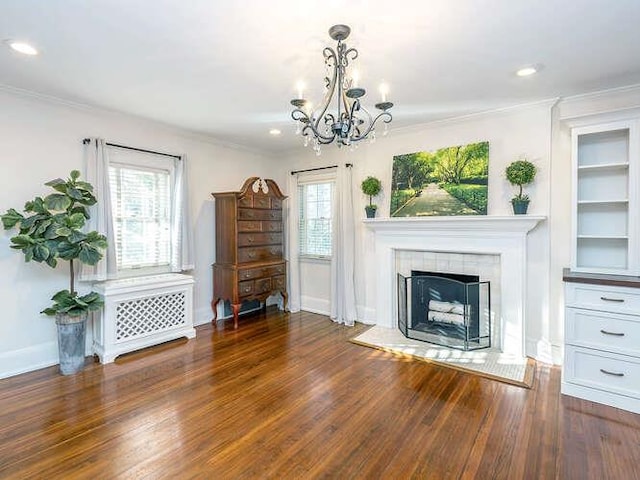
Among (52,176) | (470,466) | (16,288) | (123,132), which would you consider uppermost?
(123,132)

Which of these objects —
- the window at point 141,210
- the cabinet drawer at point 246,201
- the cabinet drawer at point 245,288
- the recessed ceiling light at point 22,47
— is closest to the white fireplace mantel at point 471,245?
the cabinet drawer at point 246,201

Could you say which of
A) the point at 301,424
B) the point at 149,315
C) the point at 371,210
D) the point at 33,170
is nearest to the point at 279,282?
the point at 371,210

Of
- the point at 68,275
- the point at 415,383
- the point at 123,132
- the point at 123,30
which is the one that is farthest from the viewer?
the point at 123,132

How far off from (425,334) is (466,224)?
1.39m

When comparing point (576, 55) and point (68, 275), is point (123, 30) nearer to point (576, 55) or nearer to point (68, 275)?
point (68, 275)

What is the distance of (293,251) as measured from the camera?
5.35 metres

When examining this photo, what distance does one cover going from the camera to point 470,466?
1.94 metres

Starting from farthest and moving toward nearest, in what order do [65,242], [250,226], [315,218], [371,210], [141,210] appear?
[315,218] < [250,226] < [371,210] < [141,210] < [65,242]

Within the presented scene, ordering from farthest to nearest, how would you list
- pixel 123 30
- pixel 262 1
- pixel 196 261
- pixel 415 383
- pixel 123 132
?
pixel 196 261
pixel 123 132
pixel 415 383
pixel 123 30
pixel 262 1

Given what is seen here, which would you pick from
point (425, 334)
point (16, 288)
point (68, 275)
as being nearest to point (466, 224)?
point (425, 334)

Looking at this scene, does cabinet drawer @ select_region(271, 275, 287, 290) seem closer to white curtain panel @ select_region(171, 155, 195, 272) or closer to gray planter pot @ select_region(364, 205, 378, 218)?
white curtain panel @ select_region(171, 155, 195, 272)

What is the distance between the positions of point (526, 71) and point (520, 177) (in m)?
1.02

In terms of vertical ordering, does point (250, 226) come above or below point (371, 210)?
below

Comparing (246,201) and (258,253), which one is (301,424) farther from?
(246,201)
